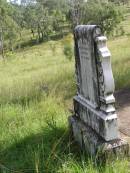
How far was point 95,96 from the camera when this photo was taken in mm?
4652

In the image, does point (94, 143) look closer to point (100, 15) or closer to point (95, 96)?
point (95, 96)

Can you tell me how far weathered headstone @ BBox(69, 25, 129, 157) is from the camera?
434 cm

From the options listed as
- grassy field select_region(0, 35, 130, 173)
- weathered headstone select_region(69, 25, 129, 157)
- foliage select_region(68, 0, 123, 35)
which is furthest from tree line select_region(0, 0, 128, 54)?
weathered headstone select_region(69, 25, 129, 157)

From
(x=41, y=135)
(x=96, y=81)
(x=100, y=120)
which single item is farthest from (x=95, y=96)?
(x=41, y=135)

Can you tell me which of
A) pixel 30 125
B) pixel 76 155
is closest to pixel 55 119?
pixel 30 125

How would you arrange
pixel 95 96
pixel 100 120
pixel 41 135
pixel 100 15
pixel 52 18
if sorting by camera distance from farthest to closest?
pixel 52 18 → pixel 100 15 → pixel 41 135 → pixel 95 96 → pixel 100 120

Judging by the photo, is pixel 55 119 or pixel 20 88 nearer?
pixel 55 119

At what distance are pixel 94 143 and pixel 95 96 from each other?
56 cm

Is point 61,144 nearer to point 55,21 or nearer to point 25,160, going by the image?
point 25,160

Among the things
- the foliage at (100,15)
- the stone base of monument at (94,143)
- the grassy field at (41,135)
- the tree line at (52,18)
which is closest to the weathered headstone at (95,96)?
the stone base of monument at (94,143)

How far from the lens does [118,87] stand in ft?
26.7

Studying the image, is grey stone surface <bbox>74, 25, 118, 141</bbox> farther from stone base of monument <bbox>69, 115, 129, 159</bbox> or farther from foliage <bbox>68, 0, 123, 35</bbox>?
foliage <bbox>68, 0, 123, 35</bbox>

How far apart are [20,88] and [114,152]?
16.1ft

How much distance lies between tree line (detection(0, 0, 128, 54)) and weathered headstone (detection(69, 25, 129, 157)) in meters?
26.9
